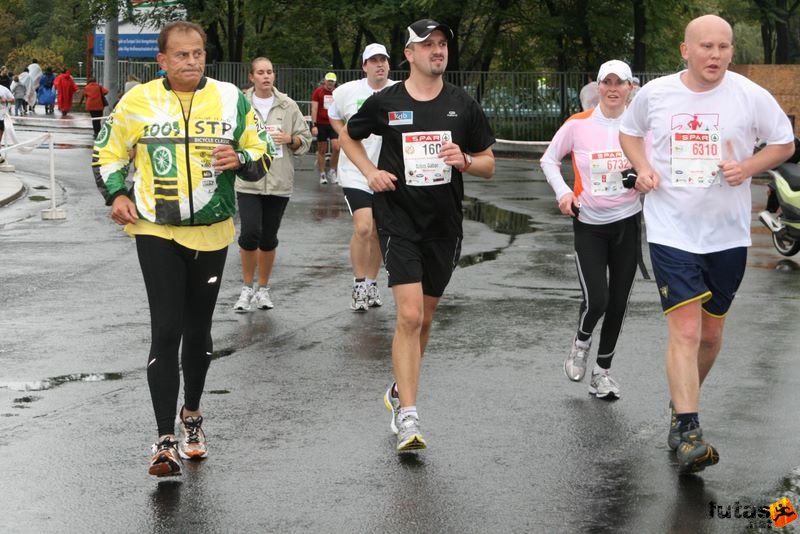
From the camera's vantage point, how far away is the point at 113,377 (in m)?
8.47

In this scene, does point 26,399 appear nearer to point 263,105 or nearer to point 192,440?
point 192,440

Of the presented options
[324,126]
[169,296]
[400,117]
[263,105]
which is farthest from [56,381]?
[324,126]

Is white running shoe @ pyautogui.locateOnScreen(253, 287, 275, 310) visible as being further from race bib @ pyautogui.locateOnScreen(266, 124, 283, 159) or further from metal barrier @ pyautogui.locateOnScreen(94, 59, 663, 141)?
metal barrier @ pyautogui.locateOnScreen(94, 59, 663, 141)

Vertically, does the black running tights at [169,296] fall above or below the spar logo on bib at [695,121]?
→ below

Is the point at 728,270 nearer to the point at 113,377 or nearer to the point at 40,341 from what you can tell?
the point at 113,377

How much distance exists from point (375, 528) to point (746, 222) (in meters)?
2.39

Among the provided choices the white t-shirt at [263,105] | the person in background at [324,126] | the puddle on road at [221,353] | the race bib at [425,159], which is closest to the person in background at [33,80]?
the person in background at [324,126]

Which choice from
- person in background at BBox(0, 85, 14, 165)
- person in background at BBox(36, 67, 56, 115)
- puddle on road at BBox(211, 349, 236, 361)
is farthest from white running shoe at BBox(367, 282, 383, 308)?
person in background at BBox(36, 67, 56, 115)

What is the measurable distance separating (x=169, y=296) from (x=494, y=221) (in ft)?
41.2

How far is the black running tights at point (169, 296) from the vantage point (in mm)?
6258

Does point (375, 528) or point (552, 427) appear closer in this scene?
point (375, 528)

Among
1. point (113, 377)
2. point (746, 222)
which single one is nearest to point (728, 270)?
point (746, 222)

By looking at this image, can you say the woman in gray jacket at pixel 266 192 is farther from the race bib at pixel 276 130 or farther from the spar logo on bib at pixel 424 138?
the spar logo on bib at pixel 424 138

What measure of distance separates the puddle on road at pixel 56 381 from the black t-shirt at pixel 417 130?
232 centimetres
